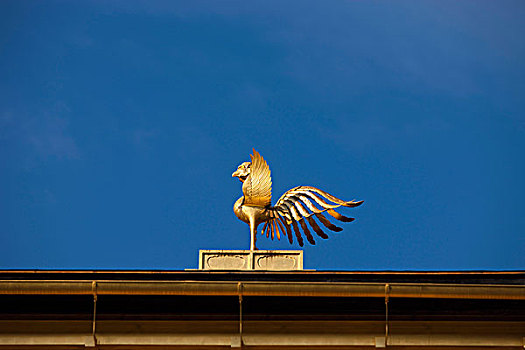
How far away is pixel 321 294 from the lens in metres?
18.1

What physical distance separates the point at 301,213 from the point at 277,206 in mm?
637

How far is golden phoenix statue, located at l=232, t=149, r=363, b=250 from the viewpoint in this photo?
23473 millimetres

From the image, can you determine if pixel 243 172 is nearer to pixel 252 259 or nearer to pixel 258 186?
pixel 258 186

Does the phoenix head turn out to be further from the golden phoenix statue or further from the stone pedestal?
the stone pedestal

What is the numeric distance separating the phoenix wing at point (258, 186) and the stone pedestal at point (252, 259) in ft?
7.17

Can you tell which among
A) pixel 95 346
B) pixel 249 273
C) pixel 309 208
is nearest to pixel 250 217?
pixel 309 208

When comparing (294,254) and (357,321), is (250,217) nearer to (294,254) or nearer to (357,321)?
(294,254)

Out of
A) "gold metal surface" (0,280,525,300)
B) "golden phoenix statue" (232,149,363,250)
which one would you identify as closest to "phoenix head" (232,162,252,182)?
"golden phoenix statue" (232,149,363,250)

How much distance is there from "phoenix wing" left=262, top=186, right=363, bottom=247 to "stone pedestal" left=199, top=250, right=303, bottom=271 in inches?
82.9

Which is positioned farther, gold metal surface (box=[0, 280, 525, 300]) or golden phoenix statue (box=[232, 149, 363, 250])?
golden phoenix statue (box=[232, 149, 363, 250])

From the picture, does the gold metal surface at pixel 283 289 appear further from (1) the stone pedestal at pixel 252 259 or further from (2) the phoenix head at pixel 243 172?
(2) the phoenix head at pixel 243 172

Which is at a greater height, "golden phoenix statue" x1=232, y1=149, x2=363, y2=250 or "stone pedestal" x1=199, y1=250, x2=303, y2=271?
"golden phoenix statue" x1=232, y1=149, x2=363, y2=250

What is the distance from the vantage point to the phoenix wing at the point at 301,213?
23.9m

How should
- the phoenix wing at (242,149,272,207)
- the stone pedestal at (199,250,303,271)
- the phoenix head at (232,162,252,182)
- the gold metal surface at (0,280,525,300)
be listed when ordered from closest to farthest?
1. the gold metal surface at (0,280,525,300)
2. the stone pedestal at (199,250,303,271)
3. the phoenix wing at (242,149,272,207)
4. the phoenix head at (232,162,252,182)
